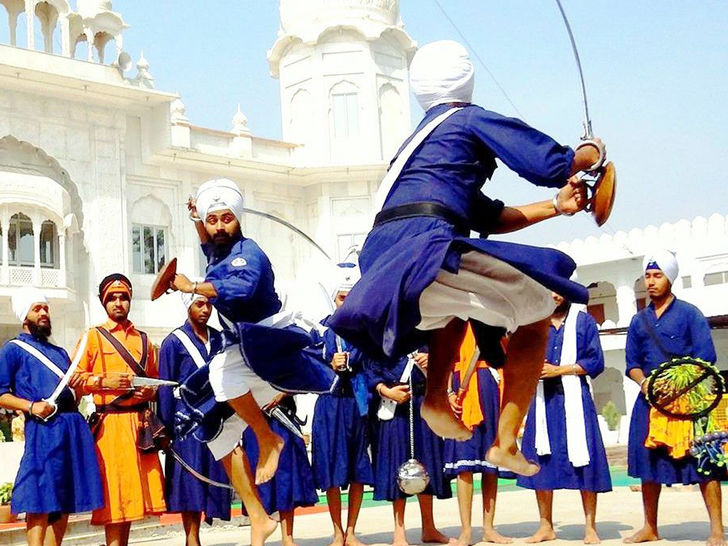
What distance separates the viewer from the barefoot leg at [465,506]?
721 centimetres

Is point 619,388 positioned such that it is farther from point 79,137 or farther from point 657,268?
point 657,268

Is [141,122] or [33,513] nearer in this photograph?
[33,513]

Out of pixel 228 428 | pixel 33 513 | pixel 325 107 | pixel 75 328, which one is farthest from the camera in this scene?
pixel 325 107

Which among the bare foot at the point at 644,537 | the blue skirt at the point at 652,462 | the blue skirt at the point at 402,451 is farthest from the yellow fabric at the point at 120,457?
the blue skirt at the point at 652,462

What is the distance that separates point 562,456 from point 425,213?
4041 millimetres

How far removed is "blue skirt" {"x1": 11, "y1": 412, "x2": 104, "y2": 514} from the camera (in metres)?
6.64

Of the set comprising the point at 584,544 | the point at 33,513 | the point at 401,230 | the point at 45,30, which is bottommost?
the point at 584,544

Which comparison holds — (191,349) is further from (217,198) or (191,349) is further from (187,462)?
(217,198)

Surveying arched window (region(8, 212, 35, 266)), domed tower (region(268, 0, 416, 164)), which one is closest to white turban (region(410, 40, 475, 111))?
arched window (region(8, 212, 35, 266))

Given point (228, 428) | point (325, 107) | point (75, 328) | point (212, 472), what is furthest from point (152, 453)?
point (325, 107)

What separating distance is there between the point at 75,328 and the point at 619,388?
18.6 meters

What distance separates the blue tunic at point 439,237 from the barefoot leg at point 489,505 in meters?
3.65

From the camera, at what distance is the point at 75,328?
2570 centimetres

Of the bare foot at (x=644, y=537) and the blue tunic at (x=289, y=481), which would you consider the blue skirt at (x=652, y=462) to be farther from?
the blue tunic at (x=289, y=481)
